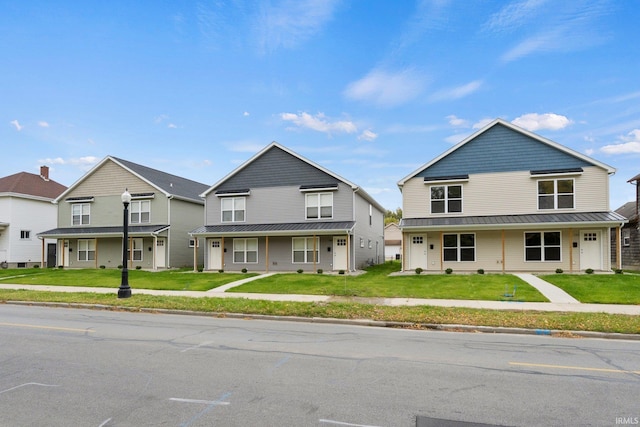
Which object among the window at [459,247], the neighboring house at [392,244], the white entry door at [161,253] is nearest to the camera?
the window at [459,247]

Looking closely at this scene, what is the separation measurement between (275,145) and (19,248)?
25.7m

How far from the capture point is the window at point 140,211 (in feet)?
106

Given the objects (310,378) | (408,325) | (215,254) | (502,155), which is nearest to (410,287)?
(408,325)

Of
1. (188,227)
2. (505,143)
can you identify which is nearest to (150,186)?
(188,227)

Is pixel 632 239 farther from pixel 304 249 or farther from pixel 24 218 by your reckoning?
pixel 24 218

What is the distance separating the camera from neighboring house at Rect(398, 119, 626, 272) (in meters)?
23.7

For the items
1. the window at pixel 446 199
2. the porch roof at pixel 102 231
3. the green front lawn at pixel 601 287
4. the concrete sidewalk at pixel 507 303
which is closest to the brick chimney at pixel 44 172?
the porch roof at pixel 102 231

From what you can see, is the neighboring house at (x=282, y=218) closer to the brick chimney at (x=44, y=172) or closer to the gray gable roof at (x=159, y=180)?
the gray gable roof at (x=159, y=180)

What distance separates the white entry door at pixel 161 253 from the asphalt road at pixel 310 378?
2169 centimetres

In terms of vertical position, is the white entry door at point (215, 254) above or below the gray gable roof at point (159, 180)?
below

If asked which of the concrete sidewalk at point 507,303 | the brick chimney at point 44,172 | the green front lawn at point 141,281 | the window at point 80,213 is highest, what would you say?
the brick chimney at point 44,172

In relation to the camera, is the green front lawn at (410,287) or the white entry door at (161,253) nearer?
the green front lawn at (410,287)

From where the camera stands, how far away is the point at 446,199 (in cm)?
2581

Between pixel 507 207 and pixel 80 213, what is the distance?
3161 centimetres
